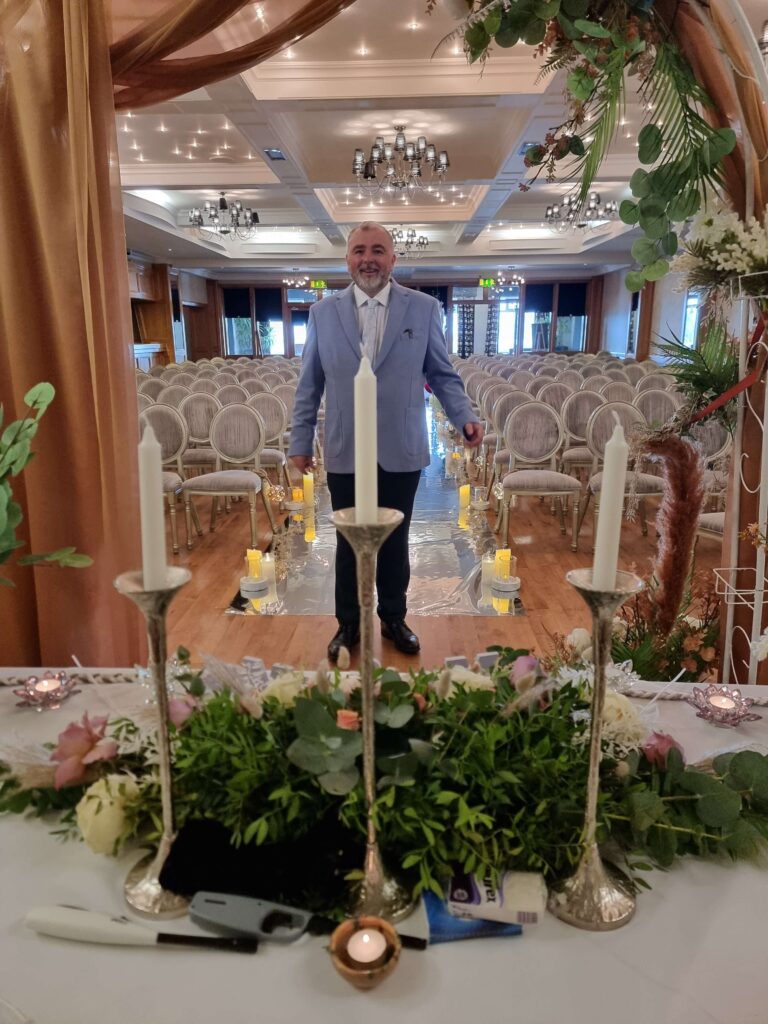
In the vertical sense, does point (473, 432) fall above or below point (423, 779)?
above

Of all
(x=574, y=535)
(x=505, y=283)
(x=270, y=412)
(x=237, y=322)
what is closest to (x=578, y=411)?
(x=574, y=535)

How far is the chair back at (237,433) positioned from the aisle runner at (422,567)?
0.63 meters

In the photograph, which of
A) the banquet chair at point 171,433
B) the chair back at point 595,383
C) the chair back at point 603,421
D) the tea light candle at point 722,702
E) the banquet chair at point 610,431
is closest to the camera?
the tea light candle at point 722,702

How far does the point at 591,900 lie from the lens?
725 millimetres

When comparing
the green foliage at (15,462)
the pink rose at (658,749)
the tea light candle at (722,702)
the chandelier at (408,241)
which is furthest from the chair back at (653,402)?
the chandelier at (408,241)

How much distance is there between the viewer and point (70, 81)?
5.21ft

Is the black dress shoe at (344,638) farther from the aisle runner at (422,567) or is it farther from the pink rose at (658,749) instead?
the pink rose at (658,749)

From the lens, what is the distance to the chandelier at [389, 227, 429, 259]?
1357 centimetres

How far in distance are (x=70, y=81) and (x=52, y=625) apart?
1.31 m

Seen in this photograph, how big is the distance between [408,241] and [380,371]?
11578mm

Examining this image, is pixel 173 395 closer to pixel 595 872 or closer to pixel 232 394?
pixel 232 394

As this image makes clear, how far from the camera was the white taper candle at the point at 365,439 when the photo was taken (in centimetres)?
59

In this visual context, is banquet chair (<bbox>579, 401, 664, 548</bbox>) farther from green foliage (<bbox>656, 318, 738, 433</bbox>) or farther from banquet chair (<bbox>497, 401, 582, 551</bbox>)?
green foliage (<bbox>656, 318, 738, 433</bbox>)

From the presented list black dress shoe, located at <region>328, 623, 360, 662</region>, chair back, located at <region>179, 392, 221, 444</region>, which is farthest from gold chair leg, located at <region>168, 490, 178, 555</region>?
black dress shoe, located at <region>328, 623, 360, 662</region>
